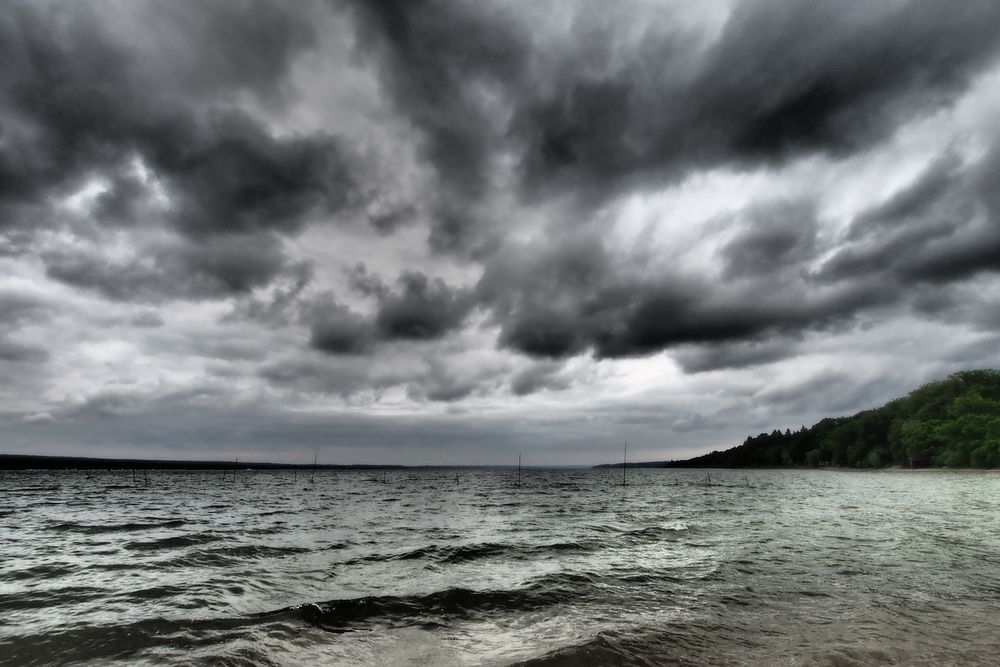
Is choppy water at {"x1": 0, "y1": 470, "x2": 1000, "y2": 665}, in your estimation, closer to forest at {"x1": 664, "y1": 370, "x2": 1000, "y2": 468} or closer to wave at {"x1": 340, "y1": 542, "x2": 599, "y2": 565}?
wave at {"x1": 340, "y1": 542, "x2": 599, "y2": 565}

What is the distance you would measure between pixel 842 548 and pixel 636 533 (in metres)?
10.2

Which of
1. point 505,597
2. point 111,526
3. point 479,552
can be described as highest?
point 505,597

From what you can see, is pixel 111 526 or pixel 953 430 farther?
pixel 953 430

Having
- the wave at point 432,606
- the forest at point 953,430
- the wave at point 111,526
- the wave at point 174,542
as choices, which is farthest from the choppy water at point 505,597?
the forest at point 953,430

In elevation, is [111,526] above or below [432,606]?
below

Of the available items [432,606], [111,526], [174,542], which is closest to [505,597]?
[432,606]

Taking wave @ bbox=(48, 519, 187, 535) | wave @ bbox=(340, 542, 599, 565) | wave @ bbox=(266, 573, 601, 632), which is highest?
wave @ bbox=(266, 573, 601, 632)

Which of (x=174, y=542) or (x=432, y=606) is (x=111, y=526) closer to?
(x=174, y=542)

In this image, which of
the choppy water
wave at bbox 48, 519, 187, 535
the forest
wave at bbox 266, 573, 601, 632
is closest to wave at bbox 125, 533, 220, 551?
the choppy water

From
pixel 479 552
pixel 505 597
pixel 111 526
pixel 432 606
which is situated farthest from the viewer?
pixel 111 526

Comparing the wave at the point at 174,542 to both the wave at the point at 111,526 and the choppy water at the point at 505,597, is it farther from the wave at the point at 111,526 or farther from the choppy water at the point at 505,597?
the wave at the point at 111,526

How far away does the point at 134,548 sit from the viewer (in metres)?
23.5

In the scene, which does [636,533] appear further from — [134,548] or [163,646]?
[134,548]

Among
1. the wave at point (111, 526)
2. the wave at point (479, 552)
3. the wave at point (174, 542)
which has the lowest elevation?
the wave at point (111, 526)
